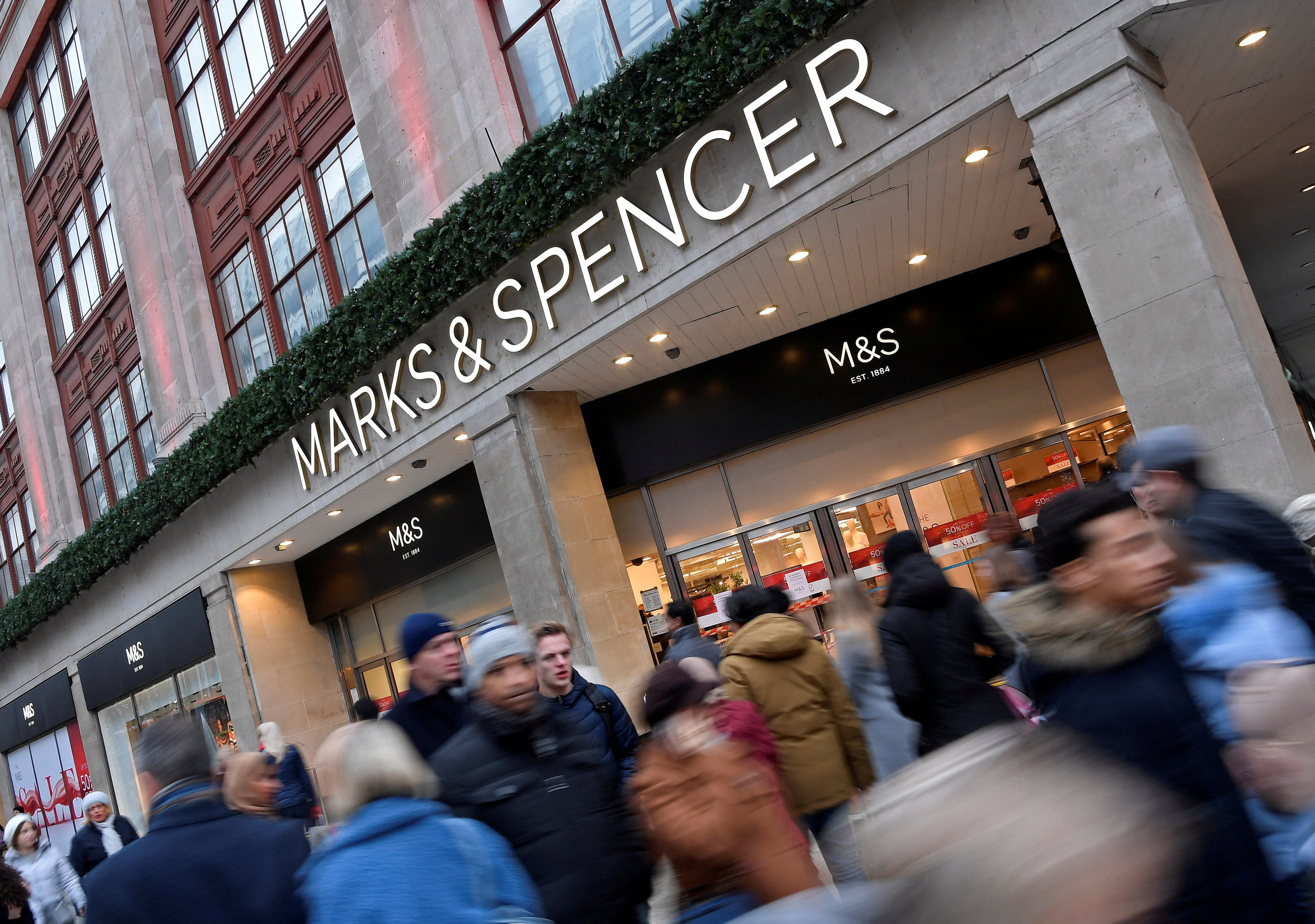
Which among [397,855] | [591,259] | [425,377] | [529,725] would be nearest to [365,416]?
[425,377]

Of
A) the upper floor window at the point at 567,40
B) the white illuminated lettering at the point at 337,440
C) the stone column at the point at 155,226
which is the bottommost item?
the white illuminated lettering at the point at 337,440

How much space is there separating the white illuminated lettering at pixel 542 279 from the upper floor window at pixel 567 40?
1.34 metres

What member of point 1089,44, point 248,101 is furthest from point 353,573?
point 1089,44

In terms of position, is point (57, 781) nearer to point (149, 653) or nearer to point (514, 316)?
point (149, 653)

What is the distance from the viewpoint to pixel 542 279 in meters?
9.95

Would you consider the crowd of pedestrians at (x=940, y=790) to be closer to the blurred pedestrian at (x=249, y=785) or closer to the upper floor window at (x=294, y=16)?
the blurred pedestrian at (x=249, y=785)

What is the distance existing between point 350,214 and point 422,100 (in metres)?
2.42

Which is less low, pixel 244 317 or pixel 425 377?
pixel 244 317

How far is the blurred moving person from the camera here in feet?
5.19

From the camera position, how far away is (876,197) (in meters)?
→ 8.33

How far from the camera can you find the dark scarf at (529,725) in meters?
2.73

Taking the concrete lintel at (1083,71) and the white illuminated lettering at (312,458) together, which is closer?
the concrete lintel at (1083,71)

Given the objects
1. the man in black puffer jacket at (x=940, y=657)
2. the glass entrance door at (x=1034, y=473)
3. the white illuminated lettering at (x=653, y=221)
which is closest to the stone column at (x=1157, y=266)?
the man in black puffer jacket at (x=940, y=657)

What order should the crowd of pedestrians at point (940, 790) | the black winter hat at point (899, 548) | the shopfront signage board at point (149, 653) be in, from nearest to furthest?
the crowd of pedestrians at point (940, 790), the black winter hat at point (899, 548), the shopfront signage board at point (149, 653)
